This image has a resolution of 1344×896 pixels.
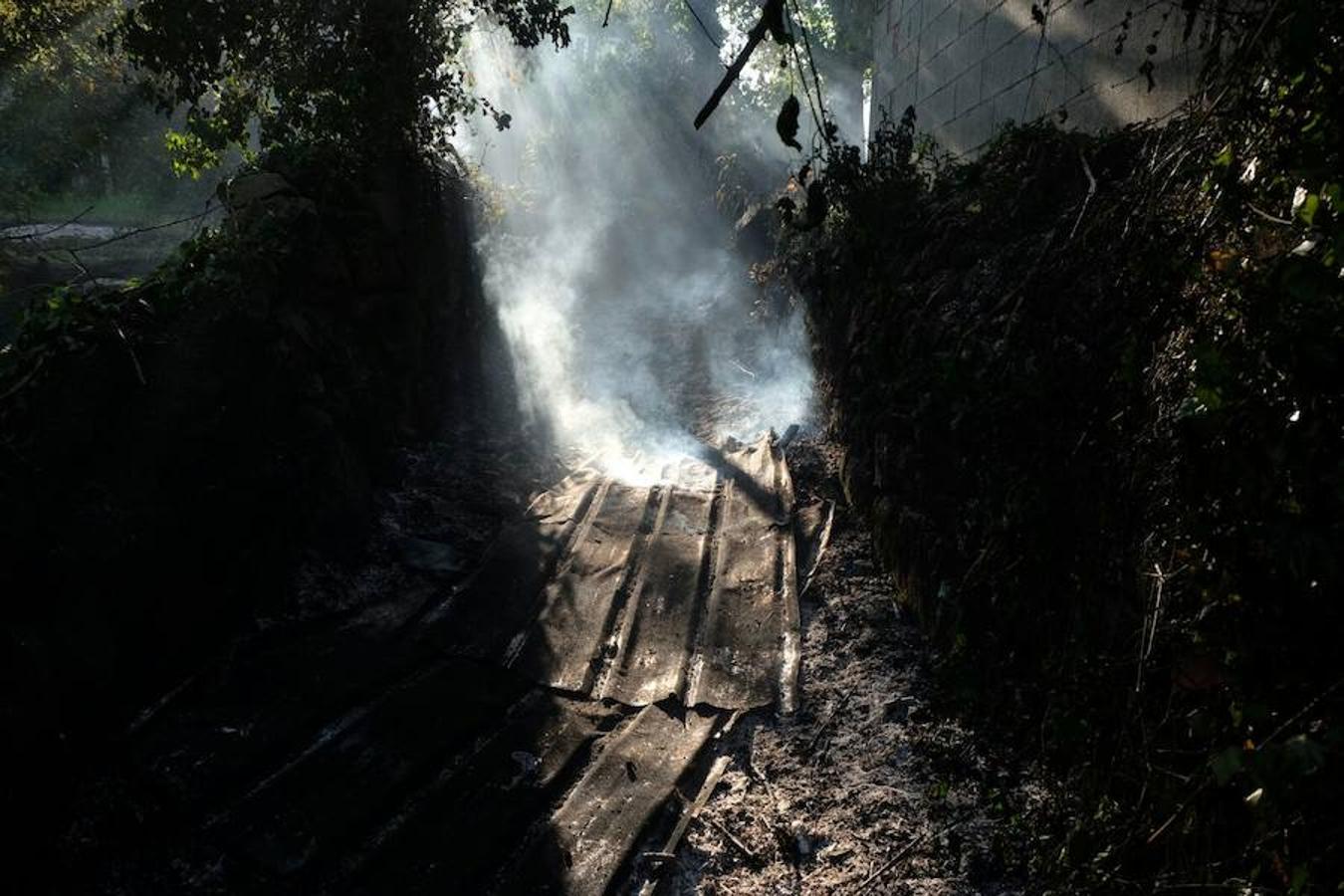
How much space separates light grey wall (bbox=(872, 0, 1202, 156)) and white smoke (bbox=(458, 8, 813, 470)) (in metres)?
2.99

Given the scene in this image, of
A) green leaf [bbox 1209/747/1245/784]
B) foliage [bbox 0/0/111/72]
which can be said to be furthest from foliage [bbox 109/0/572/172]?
green leaf [bbox 1209/747/1245/784]

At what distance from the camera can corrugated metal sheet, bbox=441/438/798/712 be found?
4414 mm

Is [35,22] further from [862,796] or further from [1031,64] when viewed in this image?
[862,796]

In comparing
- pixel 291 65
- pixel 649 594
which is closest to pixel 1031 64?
pixel 649 594

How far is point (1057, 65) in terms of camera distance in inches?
200

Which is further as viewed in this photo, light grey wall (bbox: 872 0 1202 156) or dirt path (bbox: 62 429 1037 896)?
light grey wall (bbox: 872 0 1202 156)

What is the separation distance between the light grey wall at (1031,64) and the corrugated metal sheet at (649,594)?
3387 mm

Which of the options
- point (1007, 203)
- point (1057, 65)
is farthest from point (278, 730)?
point (1057, 65)

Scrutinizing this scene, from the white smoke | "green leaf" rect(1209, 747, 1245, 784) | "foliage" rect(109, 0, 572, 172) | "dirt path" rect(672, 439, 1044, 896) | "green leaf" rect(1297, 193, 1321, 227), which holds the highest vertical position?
the white smoke

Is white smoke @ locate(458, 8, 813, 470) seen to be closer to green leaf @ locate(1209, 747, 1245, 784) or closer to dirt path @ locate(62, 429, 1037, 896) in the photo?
dirt path @ locate(62, 429, 1037, 896)

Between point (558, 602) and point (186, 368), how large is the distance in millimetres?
2615

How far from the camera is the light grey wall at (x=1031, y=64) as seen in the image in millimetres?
3979

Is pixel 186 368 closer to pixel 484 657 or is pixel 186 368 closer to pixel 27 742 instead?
pixel 27 742

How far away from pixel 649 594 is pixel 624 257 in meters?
13.4
